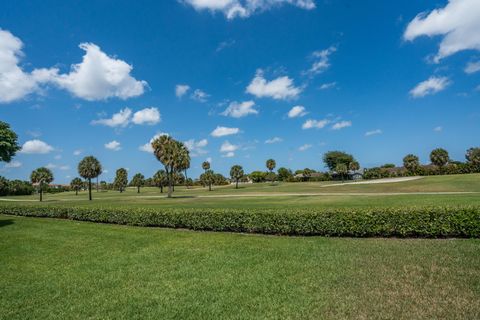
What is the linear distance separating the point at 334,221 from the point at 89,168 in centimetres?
6062

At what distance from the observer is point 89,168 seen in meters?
65.1

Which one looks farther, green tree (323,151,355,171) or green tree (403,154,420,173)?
green tree (323,151,355,171)

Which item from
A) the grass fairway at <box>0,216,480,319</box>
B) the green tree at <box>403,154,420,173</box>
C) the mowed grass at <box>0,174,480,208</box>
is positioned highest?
the green tree at <box>403,154,420,173</box>

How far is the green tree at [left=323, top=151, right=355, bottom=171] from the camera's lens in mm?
138500

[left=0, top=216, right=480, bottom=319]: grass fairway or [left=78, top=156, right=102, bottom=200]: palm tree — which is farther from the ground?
[left=78, top=156, right=102, bottom=200]: palm tree

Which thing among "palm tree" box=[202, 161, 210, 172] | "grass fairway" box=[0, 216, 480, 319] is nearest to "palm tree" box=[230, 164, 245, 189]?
"palm tree" box=[202, 161, 210, 172]

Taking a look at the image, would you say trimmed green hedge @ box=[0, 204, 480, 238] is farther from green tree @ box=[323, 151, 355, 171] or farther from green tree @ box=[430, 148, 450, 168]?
green tree @ box=[323, 151, 355, 171]

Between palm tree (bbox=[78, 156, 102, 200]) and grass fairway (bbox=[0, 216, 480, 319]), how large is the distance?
54.1 m

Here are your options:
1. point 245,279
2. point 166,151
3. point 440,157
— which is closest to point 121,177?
point 166,151

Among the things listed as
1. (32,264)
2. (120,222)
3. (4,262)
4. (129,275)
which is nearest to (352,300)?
(129,275)

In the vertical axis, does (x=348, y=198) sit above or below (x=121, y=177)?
below

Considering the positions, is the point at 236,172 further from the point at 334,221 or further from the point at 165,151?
the point at 334,221

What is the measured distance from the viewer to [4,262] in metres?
12.2

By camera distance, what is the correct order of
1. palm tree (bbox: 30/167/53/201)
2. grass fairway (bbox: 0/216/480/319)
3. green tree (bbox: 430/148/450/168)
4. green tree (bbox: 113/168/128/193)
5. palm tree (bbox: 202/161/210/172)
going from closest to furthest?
grass fairway (bbox: 0/216/480/319)
palm tree (bbox: 30/167/53/201)
green tree (bbox: 430/148/450/168)
green tree (bbox: 113/168/128/193)
palm tree (bbox: 202/161/210/172)
